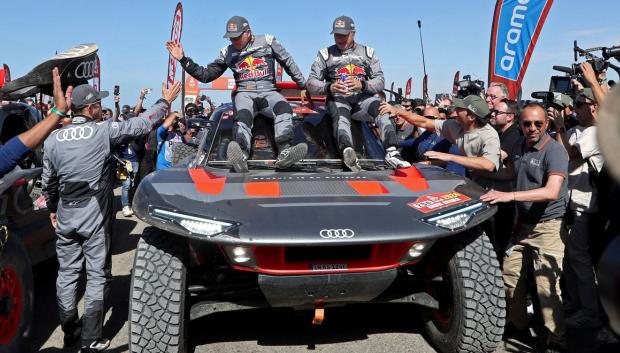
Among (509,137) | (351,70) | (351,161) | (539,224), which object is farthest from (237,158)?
(509,137)

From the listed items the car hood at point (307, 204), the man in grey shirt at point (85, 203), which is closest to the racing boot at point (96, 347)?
the man in grey shirt at point (85, 203)

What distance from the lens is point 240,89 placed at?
18.0 feet

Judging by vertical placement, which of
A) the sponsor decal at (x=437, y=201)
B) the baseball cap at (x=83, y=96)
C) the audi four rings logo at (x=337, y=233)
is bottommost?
the audi four rings logo at (x=337, y=233)

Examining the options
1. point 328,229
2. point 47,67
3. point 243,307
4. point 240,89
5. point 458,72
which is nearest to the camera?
point 328,229

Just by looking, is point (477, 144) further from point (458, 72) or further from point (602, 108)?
point (458, 72)

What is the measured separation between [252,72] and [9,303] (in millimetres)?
2911

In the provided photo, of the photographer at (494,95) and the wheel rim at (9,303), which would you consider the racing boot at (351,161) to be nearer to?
the photographer at (494,95)

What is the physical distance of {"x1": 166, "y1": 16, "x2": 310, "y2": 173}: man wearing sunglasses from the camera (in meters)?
4.89

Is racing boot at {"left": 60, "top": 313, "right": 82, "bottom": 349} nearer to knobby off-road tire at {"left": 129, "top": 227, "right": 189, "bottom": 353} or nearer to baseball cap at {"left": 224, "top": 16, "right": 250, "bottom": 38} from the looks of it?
knobby off-road tire at {"left": 129, "top": 227, "right": 189, "bottom": 353}

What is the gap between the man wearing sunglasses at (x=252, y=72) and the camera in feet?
16.1

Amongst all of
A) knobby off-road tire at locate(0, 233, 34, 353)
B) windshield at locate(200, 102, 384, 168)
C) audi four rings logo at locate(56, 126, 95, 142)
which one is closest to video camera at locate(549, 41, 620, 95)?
windshield at locate(200, 102, 384, 168)

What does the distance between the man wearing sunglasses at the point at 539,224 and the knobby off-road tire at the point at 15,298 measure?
3.15m

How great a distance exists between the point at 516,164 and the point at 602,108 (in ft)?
10.8

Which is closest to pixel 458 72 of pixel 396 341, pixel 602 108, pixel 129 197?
pixel 129 197
